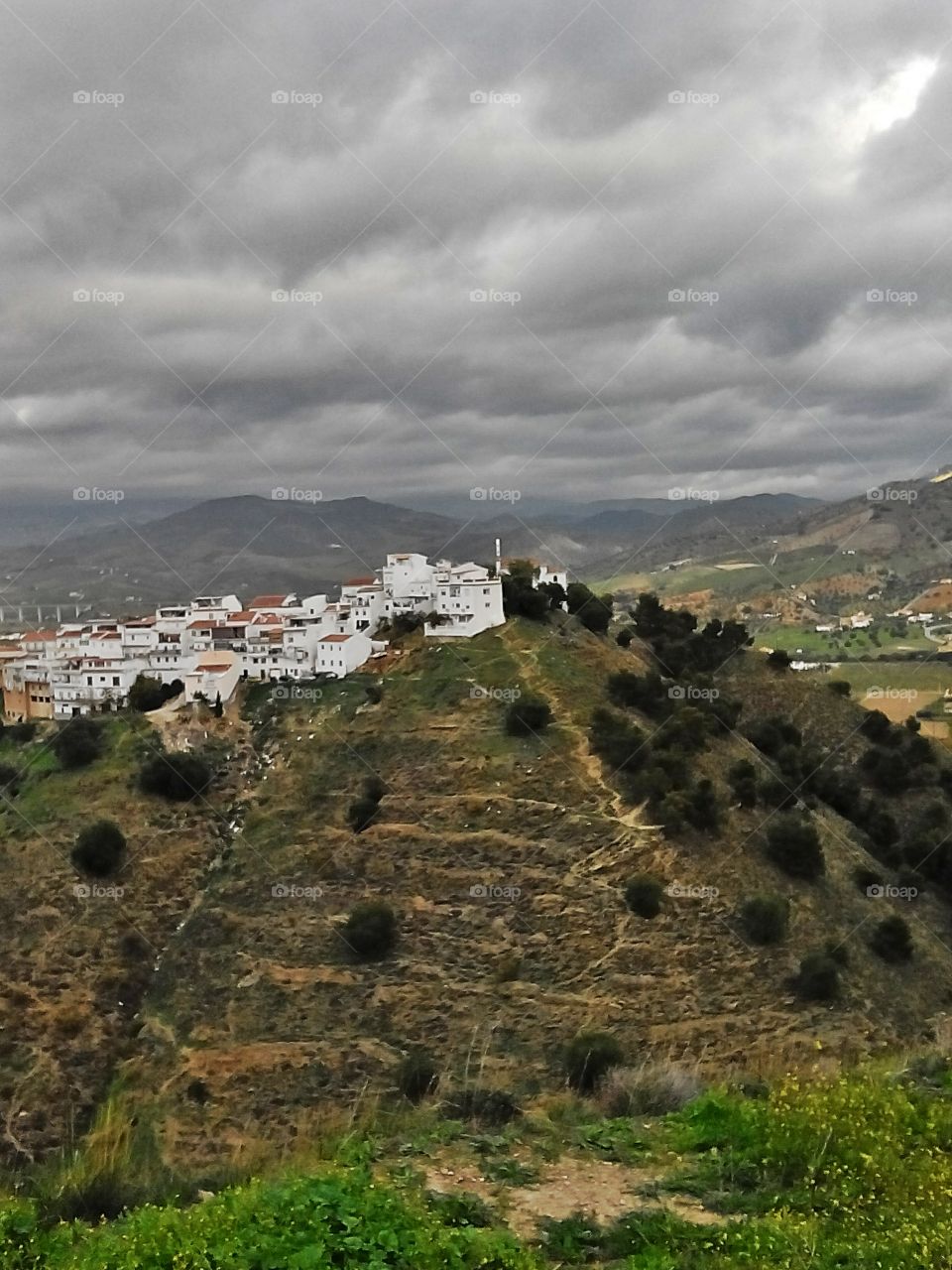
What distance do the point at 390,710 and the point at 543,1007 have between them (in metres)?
14.6

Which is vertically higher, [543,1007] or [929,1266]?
[929,1266]

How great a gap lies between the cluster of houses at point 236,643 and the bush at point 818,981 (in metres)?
20.7

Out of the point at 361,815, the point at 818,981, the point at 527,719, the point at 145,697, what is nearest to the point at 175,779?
the point at 361,815

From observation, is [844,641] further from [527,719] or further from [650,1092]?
[650,1092]

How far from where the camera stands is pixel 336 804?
32094 mm

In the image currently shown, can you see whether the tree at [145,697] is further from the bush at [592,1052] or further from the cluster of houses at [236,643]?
the bush at [592,1052]

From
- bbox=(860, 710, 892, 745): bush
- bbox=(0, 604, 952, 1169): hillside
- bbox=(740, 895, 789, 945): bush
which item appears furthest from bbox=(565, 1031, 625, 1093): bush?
bbox=(860, 710, 892, 745): bush

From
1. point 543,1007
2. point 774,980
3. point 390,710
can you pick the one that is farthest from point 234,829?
point 774,980

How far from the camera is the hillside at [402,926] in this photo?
23219mm

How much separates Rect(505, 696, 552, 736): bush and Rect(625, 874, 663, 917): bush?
7882mm

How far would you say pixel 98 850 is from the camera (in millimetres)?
29578

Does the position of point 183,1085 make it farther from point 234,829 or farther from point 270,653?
point 270,653

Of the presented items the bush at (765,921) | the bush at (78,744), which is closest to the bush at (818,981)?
the bush at (765,921)

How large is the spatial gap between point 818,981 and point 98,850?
21.5m
